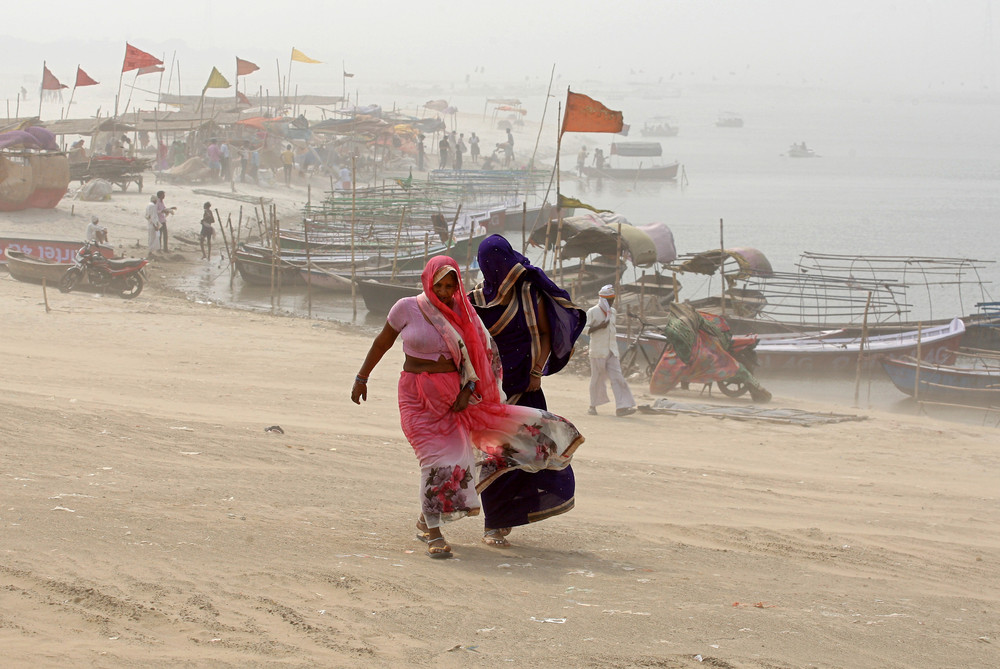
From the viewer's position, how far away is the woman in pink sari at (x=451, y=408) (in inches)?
175

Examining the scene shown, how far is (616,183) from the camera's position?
Result: 57750mm

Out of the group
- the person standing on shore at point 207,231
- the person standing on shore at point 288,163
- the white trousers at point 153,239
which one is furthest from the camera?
the person standing on shore at point 288,163

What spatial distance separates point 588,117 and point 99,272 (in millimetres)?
8088

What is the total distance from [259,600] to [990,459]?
7.27 meters

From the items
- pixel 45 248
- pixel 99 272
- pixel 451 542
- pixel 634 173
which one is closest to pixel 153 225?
pixel 45 248

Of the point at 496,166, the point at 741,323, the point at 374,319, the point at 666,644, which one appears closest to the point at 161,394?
the point at 666,644

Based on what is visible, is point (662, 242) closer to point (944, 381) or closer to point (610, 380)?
point (944, 381)

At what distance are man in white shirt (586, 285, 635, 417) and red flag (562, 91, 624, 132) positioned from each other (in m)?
5.36

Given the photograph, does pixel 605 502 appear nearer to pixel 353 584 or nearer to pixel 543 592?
pixel 543 592

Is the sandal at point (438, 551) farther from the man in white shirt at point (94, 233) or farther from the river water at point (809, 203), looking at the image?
the man in white shirt at point (94, 233)

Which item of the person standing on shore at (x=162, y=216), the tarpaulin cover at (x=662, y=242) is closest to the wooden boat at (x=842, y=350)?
the tarpaulin cover at (x=662, y=242)

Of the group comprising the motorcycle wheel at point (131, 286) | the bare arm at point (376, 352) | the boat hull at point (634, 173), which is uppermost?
the boat hull at point (634, 173)

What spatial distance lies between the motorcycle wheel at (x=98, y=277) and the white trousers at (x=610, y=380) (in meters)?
9.54

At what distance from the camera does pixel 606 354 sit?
9.86 metres
